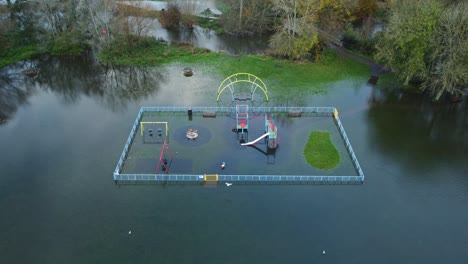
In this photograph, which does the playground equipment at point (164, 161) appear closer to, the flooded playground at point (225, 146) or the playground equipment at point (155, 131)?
the flooded playground at point (225, 146)

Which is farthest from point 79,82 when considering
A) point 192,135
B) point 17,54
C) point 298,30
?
point 298,30

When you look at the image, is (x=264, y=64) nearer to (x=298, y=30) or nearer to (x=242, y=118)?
(x=298, y=30)

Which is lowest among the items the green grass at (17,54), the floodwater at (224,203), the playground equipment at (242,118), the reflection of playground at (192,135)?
the floodwater at (224,203)

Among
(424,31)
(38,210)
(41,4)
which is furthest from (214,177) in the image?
(41,4)

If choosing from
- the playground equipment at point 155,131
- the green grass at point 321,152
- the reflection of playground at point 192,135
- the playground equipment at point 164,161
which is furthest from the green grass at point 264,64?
the playground equipment at point 164,161

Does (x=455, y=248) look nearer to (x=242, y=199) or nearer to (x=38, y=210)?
(x=242, y=199)
